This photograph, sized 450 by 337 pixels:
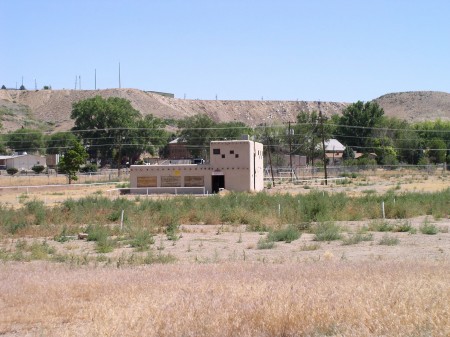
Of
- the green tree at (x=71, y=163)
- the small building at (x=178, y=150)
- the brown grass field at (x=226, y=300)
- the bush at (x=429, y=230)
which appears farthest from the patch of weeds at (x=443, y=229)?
the small building at (x=178, y=150)

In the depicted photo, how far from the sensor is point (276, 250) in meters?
27.8

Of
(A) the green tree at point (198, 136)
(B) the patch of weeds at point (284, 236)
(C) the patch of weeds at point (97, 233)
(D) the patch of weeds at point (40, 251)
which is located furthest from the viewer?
(A) the green tree at point (198, 136)

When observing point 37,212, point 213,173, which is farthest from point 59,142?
point 37,212

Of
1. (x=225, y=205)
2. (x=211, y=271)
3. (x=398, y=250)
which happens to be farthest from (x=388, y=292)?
(x=225, y=205)

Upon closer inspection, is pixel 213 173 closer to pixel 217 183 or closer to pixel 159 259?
Answer: pixel 217 183

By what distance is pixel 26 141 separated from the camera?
158 m

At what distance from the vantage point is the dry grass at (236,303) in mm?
10656

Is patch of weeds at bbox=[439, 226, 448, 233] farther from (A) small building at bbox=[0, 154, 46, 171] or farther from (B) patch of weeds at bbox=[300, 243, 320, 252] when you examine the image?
(A) small building at bbox=[0, 154, 46, 171]

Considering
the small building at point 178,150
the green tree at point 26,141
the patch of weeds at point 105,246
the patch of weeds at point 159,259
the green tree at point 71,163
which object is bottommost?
the patch of weeds at point 105,246

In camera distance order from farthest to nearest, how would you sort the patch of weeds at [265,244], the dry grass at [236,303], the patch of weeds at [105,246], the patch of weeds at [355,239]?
the patch of weeds at [355,239], the patch of weeds at [265,244], the patch of weeds at [105,246], the dry grass at [236,303]

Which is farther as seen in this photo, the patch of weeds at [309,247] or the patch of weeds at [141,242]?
the patch of weeds at [141,242]

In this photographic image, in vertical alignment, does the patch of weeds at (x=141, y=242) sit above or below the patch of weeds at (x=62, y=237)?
above

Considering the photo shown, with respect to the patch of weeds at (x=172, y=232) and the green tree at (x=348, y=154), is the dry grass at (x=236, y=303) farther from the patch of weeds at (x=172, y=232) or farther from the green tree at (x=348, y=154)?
the green tree at (x=348, y=154)

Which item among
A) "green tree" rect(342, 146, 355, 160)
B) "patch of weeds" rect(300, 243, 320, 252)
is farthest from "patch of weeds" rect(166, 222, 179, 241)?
"green tree" rect(342, 146, 355, 160)
